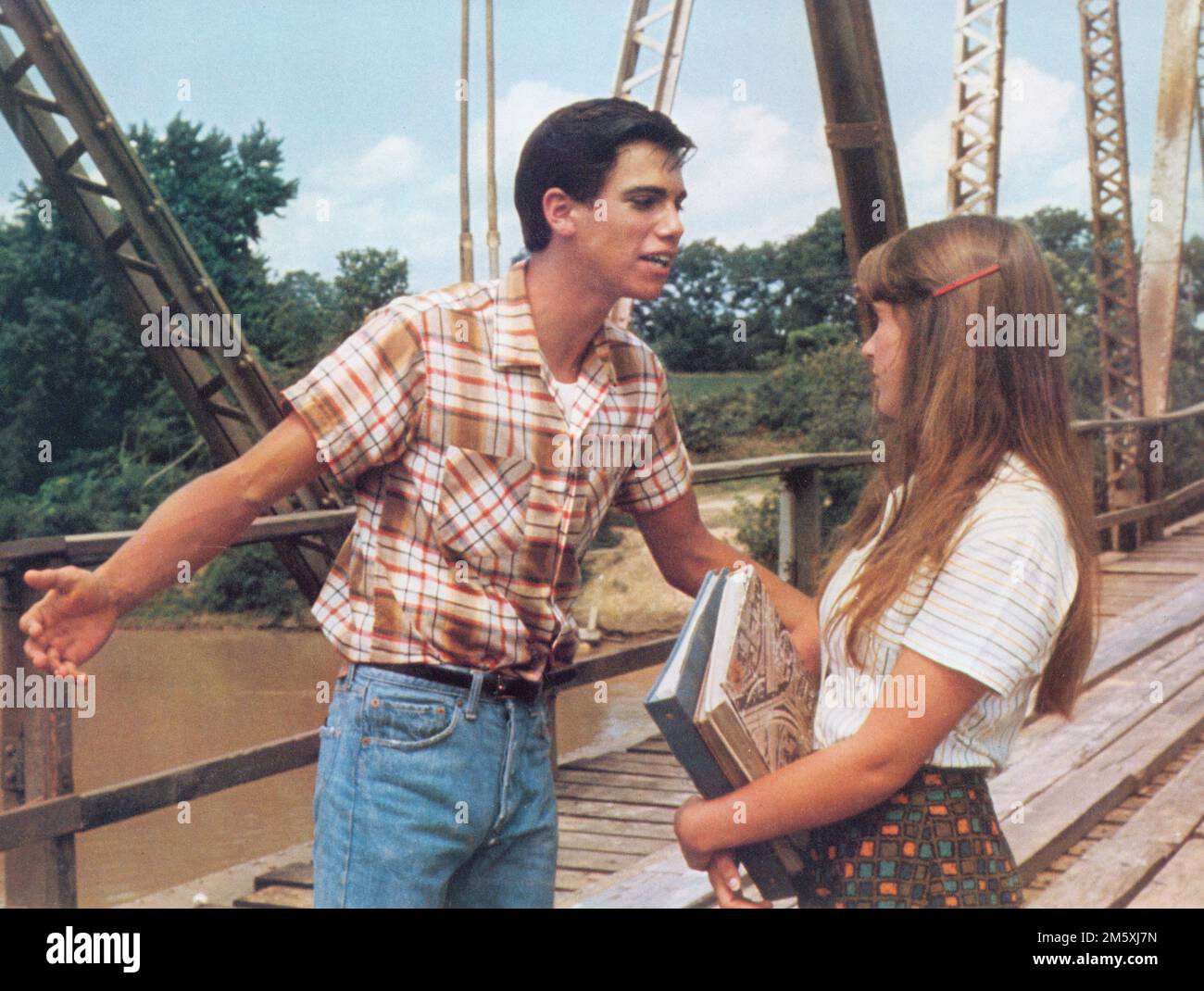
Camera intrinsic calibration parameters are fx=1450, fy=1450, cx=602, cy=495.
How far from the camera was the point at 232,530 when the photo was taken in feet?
4.76

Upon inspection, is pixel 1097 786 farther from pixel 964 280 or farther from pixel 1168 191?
pixel 1168 191

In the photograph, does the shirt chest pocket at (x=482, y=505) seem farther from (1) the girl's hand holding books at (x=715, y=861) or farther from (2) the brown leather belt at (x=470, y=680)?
(1) the girl's hand holding books at (x=715, y=861)

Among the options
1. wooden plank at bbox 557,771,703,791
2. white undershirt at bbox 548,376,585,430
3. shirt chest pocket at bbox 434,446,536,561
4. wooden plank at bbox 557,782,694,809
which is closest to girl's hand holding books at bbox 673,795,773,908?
shirt chest pocket at bbox 434,446,536,561

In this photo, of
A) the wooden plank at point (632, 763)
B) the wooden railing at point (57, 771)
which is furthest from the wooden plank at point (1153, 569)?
the wooden railing at point (57, 771)

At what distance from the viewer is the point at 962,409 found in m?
1.31

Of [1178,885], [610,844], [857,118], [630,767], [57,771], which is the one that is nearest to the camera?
[57,771]

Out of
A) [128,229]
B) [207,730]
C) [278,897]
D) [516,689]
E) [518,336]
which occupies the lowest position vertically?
[207,730]

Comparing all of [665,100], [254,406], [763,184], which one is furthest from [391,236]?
[254,406]

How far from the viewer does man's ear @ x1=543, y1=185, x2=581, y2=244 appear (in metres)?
1.60

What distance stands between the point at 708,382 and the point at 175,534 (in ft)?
91.1

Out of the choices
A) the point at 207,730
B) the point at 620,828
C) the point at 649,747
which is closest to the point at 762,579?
the point at 620,828

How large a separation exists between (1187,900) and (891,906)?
5.91ft

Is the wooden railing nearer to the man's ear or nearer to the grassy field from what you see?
the man's ear

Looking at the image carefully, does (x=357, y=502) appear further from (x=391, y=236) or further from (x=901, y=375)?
(x=391, y=236)
